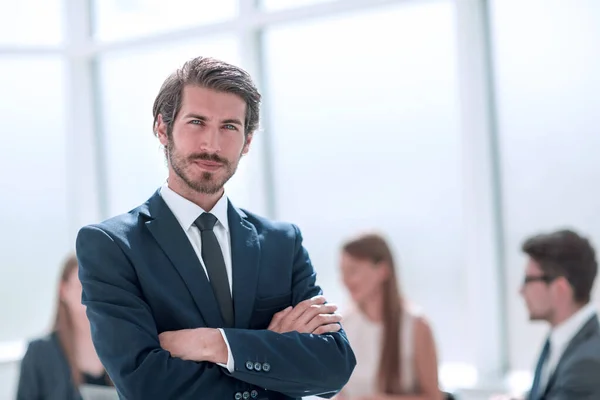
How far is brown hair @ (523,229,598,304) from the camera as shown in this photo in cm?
342

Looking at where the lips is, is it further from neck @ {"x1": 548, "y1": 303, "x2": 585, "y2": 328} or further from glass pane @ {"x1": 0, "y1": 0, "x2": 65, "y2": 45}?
glass pane @ {"x1": 0, "y1": 0, "x2": 65, "y2": 45}

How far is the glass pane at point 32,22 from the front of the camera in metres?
6.09

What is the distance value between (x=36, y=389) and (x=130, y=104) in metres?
3.05

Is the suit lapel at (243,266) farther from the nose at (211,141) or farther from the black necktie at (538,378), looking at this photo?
the black necktie at (538,378)

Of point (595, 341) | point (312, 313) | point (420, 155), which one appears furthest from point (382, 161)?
point (312, 313)

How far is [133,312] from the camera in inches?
72.4

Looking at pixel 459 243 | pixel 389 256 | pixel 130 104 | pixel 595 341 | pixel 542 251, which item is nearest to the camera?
pixel 595 341

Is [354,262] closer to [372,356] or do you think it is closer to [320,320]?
[372,356]

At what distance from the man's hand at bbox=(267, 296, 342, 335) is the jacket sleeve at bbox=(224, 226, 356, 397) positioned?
22 mm

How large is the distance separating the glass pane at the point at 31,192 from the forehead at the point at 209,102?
15.0ft

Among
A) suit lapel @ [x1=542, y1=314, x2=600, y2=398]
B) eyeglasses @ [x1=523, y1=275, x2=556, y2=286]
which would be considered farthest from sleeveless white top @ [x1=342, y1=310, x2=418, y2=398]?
suit lapel @ [x1=542, y1=314, x2=600, y2=398]

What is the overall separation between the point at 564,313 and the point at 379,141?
6.81 ft

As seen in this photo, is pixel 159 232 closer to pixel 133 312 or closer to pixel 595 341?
pixel 133 312

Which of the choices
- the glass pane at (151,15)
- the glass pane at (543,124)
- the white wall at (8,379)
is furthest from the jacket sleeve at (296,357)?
the white wall at (8,379)
